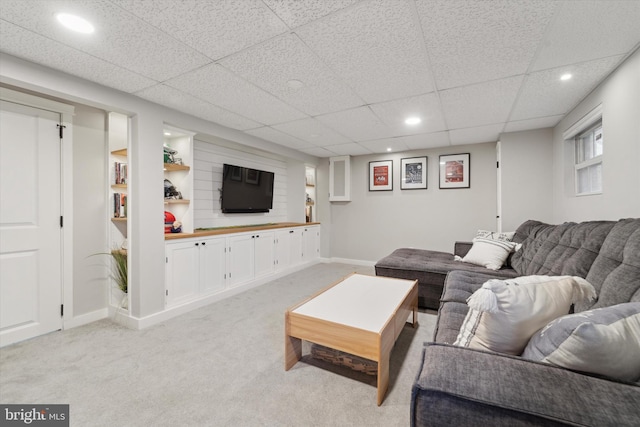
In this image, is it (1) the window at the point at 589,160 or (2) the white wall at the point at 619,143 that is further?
(1) the window at the point at 589,160

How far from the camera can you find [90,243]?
2.78 m

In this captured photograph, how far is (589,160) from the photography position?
2.71 metres

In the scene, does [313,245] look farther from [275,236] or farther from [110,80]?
[110,80]

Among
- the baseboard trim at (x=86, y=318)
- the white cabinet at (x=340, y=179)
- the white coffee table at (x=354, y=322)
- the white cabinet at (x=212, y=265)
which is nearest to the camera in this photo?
the white coffee table at (x=354, y=322)

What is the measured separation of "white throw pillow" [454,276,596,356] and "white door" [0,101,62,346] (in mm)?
3451

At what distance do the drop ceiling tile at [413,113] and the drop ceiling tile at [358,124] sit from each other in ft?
0.34

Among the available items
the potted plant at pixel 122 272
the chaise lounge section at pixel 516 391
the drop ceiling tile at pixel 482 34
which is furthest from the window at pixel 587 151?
the potted plant at pixel 122 272

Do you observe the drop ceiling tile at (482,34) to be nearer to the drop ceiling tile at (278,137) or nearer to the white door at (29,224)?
the drop ceiling tile at (278,137)

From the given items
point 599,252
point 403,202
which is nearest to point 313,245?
point 403,202

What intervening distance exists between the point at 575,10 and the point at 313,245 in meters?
4.69

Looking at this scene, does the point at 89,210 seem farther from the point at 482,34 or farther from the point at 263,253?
the point at 482,34

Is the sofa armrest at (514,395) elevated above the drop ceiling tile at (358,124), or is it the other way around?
the drop ceiling tile at (358,124)

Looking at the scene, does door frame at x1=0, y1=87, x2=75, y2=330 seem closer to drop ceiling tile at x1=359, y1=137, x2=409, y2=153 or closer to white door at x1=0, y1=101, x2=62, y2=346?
white door at x1=0, y1=101, x2=62, y2=346

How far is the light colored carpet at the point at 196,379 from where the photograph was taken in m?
1.50
